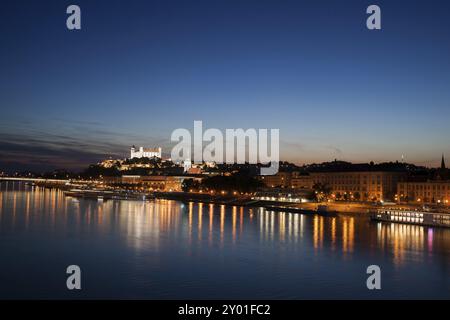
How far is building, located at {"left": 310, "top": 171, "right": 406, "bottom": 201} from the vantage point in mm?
A: 31625

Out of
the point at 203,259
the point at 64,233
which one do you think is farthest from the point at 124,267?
the point at 64,233

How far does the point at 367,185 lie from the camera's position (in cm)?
3259

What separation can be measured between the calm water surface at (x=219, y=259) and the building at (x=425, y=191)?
10.6 meters

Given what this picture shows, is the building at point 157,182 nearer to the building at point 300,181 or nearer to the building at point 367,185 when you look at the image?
the building at point 300,181

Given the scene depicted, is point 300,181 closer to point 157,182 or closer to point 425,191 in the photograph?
point 425,191

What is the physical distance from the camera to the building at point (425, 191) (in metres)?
27.8

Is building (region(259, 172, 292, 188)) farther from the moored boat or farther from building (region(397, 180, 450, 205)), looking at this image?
the moored boat

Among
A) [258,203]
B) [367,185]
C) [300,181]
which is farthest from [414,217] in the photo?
[300,181]

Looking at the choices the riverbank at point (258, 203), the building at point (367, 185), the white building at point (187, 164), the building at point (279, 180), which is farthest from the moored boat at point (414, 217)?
the white building at point (187, 164)

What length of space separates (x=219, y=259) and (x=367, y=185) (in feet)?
75.6
